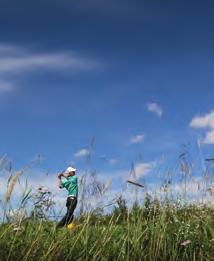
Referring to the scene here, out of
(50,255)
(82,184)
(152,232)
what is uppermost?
(82,184)

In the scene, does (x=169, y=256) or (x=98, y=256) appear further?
(x=169, y=256)

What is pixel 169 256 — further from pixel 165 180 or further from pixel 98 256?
pixel 165 180

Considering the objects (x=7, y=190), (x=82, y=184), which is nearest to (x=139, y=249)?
(x=82, y=184)

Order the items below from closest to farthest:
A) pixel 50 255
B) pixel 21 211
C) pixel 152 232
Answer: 1. pixel 50 255
2. pixel 21 211
3. pixel 152 232

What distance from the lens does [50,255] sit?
5852 millimetres

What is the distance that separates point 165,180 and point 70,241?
2.17 meters

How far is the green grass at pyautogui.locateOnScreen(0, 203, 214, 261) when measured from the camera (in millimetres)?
5973

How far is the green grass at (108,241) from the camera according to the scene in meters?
5.97

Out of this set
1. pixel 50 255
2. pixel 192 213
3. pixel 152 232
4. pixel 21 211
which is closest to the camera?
pixel 50 255

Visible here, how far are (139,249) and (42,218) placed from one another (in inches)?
45.2

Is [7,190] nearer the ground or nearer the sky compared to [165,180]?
nearer the ground

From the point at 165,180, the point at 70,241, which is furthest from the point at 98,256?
the point at 165,180

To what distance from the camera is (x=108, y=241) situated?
640cm

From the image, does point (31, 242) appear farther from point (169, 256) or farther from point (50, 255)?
point (169, 256)
